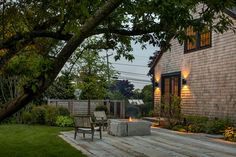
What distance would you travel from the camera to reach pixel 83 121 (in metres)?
16.1

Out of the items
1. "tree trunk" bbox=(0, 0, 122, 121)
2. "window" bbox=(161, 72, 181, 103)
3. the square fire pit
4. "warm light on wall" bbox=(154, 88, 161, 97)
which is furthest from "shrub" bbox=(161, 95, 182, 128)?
"tree trunk" bbox=(0, 0, 122, 121)

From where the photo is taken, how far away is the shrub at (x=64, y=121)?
886 inches

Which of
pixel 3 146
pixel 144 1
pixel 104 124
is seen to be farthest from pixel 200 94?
pixel 144 1

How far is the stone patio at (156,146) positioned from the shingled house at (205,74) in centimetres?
243

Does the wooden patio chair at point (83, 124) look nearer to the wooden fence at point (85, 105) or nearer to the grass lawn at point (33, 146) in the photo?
the grass lawn at point (33, 146)

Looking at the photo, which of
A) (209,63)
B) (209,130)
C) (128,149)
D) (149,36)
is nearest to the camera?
(149,36)

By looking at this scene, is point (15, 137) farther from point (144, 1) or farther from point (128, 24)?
point (144, 1)

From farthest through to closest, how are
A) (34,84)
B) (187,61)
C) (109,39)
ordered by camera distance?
(187,61) → (109,39) → (34,84)

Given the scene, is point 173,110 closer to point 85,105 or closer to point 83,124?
point 83,124

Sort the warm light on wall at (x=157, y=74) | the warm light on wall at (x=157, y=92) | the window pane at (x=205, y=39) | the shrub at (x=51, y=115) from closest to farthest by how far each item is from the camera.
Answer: the window pane at (x=205, y=39)
the shrub at (x=51, y=115)
the warm light on wall at (x=157, y=92)
the warm light on wall at (x=157, y=74)

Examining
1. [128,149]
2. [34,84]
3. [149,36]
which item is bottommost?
[128,149]

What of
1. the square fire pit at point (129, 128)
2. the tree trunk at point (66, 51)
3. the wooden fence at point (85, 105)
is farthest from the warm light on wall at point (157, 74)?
the tree trunk at point (66, 51)

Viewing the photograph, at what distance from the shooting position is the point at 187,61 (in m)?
22.3

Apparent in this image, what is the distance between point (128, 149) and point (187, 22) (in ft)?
19.9
